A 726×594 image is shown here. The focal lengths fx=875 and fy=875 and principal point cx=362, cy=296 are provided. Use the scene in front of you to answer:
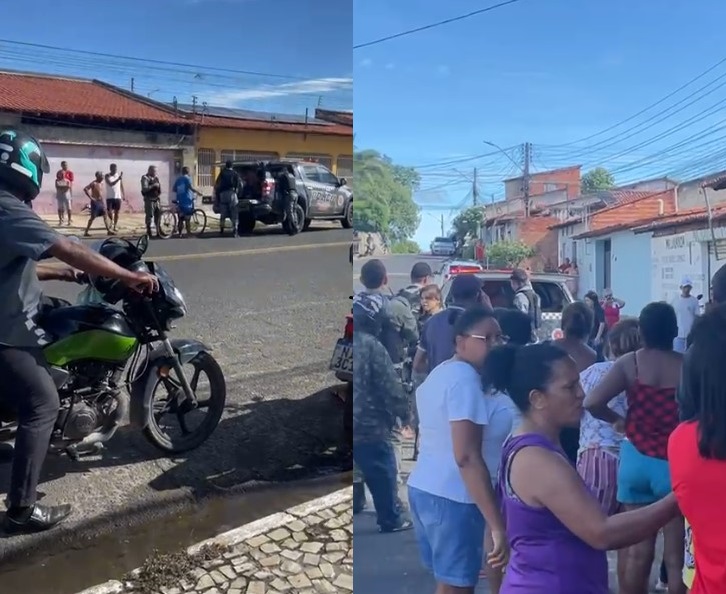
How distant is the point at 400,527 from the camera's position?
1677mm

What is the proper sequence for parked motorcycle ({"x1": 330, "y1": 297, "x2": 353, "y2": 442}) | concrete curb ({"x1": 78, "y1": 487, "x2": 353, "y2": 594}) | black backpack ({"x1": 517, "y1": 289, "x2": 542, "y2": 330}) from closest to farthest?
1. black backpack ({"x1": 517, "y1": 289, "x2": 542, "y2": 330})
2. concrete curb ({"x1": 78, "y1": 487, "x2": 353, "y2": 594})
3. parked motorcycle ({"x1": 330, "y1": 297, "x2": 353, "y2": 442})

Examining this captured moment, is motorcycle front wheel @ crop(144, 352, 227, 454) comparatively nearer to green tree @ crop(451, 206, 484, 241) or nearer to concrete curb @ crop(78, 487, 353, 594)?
concrete curb @ crop(78, 487, 353, 594)

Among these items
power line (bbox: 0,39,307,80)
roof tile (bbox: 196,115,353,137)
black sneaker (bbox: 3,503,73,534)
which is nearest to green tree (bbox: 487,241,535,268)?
roof tile (bbox: 196,115,353,137)

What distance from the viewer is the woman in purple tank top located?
4.82 feet

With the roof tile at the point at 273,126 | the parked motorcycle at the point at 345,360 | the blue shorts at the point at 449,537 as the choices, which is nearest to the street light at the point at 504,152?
the blue shorts at the point at 449,537

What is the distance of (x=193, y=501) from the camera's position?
122 inches

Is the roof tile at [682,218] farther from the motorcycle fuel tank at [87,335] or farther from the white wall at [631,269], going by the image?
the motorcycle fuel tank at [87,335]

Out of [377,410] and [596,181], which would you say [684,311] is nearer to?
[596,181]

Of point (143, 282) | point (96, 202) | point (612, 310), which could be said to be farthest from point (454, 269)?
point (96, 202)

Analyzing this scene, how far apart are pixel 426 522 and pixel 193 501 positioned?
65.7 inches

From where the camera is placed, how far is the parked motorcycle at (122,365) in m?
2.76

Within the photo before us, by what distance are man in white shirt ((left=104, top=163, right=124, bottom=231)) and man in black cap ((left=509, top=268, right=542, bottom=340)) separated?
5.35 feet

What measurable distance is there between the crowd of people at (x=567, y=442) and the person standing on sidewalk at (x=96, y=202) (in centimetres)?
146

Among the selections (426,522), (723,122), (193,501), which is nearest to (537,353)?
(426,522)
